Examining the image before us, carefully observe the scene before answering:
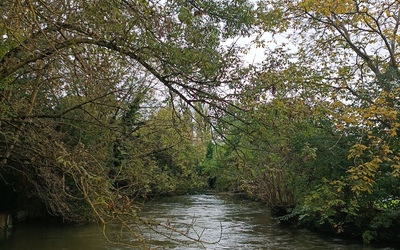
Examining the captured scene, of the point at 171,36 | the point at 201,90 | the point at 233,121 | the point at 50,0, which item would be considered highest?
the point at 50,0

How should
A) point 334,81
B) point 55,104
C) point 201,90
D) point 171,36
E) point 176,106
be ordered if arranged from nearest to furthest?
1. point 171,36
2. point 201,90
3. point 176,106
4. point 55,104
5. point 334,81

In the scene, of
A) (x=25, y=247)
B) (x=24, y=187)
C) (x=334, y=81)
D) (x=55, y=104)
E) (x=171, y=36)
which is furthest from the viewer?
(x=24, y=187)

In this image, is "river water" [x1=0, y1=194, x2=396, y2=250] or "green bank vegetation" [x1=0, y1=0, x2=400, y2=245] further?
"river water" [x1=0, y1=194, x2=396, y2=250]

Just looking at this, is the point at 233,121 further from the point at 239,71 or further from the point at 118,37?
the point at 118,37

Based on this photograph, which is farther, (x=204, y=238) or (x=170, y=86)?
(x=204, y=238)

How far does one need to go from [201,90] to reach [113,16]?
1.35 meters

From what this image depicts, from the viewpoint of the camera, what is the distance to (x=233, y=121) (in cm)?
531

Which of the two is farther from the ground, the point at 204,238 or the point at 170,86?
the point at 170,86

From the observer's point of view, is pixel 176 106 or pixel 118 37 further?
pixel 176 106

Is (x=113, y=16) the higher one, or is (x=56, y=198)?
(x=113, y=16)

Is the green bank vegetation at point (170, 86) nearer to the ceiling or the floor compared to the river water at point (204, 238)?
nearer to the ceiling

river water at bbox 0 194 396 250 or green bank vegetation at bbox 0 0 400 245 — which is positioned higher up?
green bank vegetation at bbox 0 0 400 245

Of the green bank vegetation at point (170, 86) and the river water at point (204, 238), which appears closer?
the green bank vegetation at point (170, 86)

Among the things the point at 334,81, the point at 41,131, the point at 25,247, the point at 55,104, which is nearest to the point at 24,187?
the point at 25,247
